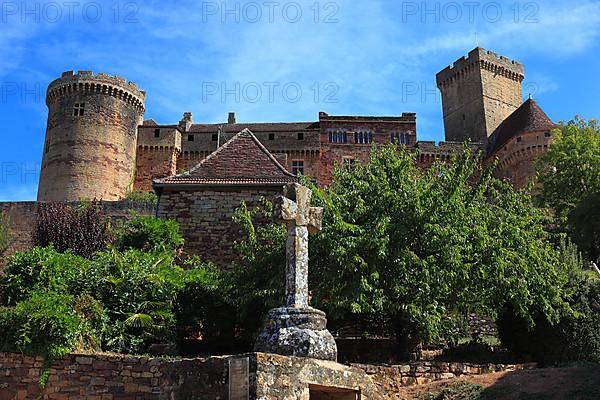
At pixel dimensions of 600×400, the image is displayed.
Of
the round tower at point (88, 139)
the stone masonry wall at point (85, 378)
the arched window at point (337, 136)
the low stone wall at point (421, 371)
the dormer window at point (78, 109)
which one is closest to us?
the stone masonry wall at point (85, 378)

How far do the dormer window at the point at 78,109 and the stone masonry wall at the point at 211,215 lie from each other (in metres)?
29.4

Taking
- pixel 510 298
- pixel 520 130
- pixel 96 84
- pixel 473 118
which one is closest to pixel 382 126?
pixel 520 130

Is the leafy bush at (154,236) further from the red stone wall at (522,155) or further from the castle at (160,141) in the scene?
A: the red stone wall at (522,155)

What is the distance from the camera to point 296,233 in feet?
25.5

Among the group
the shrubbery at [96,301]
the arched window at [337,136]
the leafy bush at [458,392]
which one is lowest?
the leafy bush at [458,392]

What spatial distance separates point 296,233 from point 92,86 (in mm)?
41106

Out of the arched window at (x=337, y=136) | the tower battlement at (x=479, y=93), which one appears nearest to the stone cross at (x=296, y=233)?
the arched window at (x=337, y=136)

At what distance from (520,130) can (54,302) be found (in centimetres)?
3905

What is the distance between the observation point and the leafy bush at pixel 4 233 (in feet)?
102

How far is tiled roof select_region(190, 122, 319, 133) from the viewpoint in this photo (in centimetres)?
4594

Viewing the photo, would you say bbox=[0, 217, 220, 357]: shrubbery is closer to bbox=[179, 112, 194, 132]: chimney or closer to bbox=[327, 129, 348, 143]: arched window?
bbox=[327, 129, 348, 143]: arched window

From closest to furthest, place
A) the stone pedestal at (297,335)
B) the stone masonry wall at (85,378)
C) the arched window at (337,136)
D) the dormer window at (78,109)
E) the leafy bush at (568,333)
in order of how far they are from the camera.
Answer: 1. the stone pedestal at (297,335)
2. the stone masonry wall at (85,378)
3. the leafy bush at (568,333)
4. the arched window at (337,136)
5. the dormer window at (78,109)

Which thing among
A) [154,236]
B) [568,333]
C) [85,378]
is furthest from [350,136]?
[85,378]

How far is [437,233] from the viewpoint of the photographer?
13156mm
